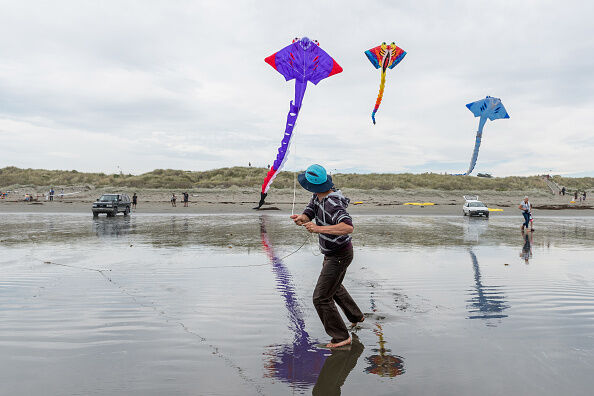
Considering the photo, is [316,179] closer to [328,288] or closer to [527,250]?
[328,288]

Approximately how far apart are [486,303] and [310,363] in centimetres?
350

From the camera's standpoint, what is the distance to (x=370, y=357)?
409 centimetres

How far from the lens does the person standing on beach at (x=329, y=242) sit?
14.3ft

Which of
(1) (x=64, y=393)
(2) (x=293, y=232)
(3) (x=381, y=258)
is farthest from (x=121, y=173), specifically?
(1) (x=64, y=393)

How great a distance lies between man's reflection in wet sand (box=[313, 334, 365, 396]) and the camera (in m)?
3.43

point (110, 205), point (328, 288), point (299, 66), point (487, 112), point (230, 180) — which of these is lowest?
point (110, 205)

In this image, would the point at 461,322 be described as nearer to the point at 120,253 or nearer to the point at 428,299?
the point at 428,299

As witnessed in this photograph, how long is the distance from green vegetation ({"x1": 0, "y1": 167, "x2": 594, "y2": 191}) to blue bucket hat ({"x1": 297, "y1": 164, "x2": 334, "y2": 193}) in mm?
56930

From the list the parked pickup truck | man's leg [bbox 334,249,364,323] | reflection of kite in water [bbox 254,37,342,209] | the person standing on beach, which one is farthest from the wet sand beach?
the parked pickup truck

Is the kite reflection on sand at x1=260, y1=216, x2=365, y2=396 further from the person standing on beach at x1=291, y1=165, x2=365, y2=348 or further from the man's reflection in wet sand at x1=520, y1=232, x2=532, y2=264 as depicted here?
the man's reflection in wet sand at x1=520, y1=232, x2=532, y2=264

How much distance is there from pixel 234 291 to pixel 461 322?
3.53 meters

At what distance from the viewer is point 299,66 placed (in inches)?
637

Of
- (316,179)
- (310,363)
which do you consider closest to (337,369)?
(310,363)

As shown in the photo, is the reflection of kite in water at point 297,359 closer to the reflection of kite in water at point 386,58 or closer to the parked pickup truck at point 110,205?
the reflection of kite in water at point 386,58
